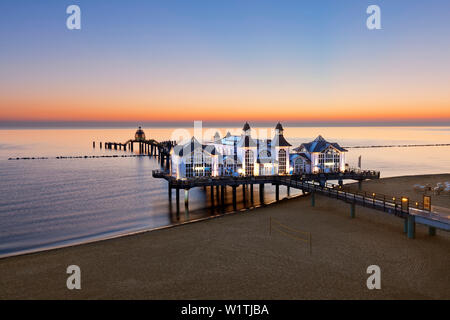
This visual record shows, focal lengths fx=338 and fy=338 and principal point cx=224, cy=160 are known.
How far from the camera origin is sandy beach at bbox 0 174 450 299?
17.3 metres

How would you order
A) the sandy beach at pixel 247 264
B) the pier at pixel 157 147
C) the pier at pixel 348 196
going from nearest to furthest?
1. the sandy beach at pixel 247 264
2. the pier at pixel 348 196
3. the pier at pixel 157 147

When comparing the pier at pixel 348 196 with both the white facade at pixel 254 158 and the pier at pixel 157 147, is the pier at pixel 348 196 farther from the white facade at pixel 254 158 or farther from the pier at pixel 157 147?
the pier at pixel 157 147

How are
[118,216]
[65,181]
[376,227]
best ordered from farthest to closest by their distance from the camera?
[65,181] → [118,216] → [376,227]

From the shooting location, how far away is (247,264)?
20531mm

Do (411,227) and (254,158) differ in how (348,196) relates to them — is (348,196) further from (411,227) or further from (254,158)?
(254,158)

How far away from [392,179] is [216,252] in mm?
44953

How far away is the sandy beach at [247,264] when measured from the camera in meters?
17.3

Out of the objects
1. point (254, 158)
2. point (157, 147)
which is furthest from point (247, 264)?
point (157, 147)

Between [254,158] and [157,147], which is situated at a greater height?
[157,147]

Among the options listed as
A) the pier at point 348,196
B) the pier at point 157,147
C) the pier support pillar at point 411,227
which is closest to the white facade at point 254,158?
the pier at point 348,196

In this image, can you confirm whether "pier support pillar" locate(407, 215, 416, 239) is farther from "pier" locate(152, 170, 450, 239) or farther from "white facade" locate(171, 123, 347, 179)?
"white facade" locate(171, 123, 347, 179)

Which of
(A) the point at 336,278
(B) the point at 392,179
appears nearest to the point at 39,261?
(A) the point at 336,278

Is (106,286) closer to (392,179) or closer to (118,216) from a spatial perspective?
(118,216)
